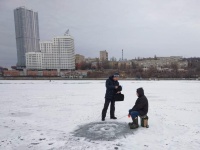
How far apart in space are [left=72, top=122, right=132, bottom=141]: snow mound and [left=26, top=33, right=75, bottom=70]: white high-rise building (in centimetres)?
14126

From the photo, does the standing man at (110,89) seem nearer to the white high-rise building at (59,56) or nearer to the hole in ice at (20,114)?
A: the hole in ice at (20,114)

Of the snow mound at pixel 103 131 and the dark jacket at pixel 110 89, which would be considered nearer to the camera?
the snow mound at pixel 103 131

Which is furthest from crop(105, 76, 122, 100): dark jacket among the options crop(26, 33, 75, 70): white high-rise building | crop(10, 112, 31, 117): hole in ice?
crop(26, 33, 75, 70): white high-rise building

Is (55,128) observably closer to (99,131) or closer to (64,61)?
(99,131)

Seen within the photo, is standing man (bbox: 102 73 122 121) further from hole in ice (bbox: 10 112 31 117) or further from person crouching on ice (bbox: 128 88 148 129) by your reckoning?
hole in ice (bbox: 10 112 31 117)

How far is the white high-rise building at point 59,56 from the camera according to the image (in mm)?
149250

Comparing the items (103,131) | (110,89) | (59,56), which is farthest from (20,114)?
(59,56)

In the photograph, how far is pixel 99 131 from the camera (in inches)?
263

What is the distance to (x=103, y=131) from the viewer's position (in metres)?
6.65

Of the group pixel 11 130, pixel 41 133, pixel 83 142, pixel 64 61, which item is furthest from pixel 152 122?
pixel 64 61

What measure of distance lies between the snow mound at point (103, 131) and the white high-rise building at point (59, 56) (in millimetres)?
141263

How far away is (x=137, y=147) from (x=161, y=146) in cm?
64

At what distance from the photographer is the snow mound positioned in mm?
6146

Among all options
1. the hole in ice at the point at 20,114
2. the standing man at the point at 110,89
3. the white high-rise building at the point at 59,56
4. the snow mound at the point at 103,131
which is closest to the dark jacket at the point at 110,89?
the standing man at the point at 110,89
